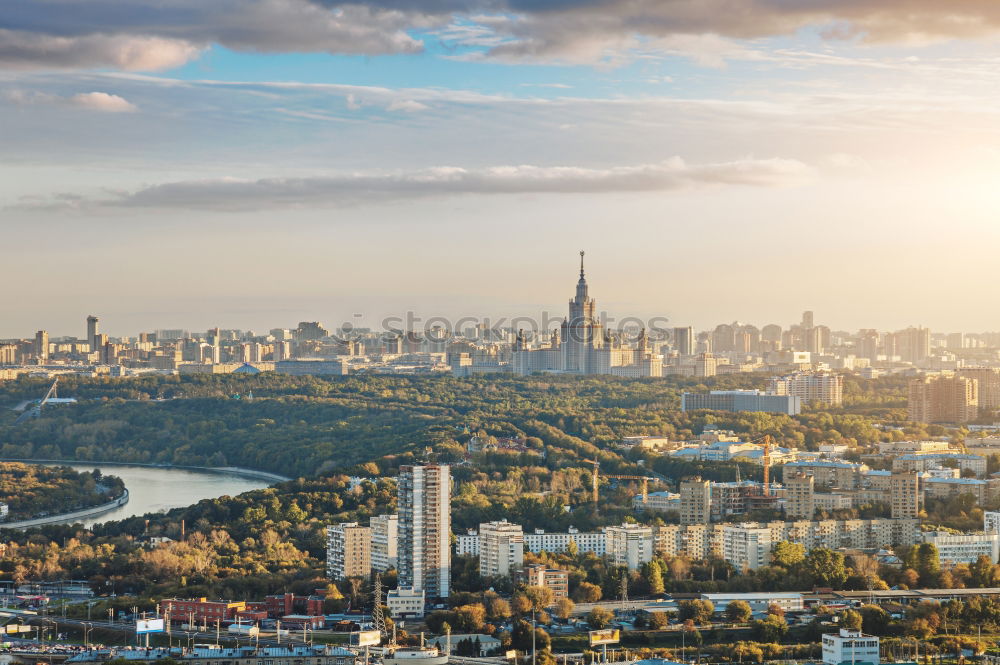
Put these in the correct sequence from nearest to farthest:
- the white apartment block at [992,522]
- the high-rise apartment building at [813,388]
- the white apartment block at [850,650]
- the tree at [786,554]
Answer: the white apartment block at [850,650] < the tree at [786,554] < the white apartment block at [992,522] < the high-rise apartment building at [813,388]

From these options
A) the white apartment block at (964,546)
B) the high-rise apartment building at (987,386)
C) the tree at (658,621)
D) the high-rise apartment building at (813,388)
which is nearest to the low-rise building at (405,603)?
the tree at (658,621)

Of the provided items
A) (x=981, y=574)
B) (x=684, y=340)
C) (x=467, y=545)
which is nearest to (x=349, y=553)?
(x=467, y=545)

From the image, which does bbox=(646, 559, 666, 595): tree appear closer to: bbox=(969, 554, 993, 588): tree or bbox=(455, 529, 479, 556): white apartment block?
bbox=(455, 529, 479, 556): white apartment block

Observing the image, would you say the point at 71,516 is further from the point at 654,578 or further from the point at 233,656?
the point at 233,656

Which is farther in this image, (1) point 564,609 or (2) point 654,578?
(2) point 654,578

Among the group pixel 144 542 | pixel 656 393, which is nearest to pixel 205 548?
pixel 144 542

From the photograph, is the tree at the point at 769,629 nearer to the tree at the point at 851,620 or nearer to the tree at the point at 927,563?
the tree at the point at 851,620

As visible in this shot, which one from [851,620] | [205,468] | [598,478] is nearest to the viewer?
[851,620]
